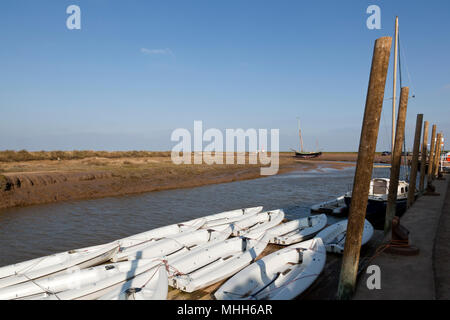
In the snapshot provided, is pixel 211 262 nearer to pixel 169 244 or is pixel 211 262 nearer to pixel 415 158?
pixel 169 244

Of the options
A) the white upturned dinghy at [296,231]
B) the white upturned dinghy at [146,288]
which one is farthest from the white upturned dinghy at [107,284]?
the white upturned dinghy at [296,231]

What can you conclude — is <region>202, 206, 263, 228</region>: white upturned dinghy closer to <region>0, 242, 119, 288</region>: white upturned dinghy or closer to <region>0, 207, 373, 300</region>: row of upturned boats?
<region>0, 207, 373, 300</region>: row of upturned boats

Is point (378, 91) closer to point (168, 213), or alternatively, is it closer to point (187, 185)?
point (168, 213)

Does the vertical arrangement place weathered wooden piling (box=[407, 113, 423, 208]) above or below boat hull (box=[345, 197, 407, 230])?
above

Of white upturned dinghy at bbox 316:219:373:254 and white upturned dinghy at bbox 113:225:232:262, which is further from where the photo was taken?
white upturned dinghy at bbox 316:219:373:254

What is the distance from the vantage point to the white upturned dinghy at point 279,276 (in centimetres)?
724

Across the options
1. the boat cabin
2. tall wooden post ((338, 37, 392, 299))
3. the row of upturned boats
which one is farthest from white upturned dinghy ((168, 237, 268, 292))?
the boat cabin

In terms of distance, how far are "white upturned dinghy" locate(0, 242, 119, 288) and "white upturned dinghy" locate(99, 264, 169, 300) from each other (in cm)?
317

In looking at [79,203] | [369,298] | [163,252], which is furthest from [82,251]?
[79,203]

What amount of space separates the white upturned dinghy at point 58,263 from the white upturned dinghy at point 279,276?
5.21 meters

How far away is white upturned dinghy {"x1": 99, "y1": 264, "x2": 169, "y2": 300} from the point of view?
682 centimetres

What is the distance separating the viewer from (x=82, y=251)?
1055 cm

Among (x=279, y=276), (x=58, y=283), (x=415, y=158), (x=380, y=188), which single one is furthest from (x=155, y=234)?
(x=415, y=158)

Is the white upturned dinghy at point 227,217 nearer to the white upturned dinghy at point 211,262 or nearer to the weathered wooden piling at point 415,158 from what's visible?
the white upturned dinghy at point 211,262
